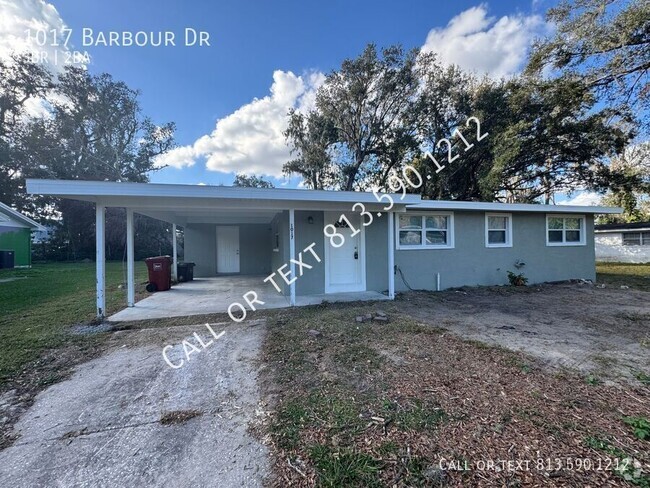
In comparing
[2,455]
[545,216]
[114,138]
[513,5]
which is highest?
[114,138]

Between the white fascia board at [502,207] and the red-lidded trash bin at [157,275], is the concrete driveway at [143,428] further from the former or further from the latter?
the white fascia board at [502,207]

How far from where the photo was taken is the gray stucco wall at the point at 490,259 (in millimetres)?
8117

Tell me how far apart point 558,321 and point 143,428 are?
20.5ft

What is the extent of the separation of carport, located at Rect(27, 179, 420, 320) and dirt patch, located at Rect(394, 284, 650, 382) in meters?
1.49

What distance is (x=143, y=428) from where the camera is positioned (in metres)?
2.30

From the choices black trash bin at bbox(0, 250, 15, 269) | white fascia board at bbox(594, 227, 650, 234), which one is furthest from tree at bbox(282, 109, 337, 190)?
white fascia board at bbox(594, 227, 650, 234)

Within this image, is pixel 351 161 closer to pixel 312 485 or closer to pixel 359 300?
pixel 359 300

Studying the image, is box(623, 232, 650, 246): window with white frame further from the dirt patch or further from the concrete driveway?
the concrete driveway

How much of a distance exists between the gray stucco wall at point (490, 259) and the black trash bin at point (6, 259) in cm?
1861

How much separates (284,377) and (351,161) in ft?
50.8

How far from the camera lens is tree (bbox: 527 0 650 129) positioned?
28.1 feet

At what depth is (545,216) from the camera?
9414mm

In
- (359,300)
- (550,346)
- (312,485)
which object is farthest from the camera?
(359,300)

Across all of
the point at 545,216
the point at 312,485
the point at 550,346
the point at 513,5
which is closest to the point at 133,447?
the point at 312,485
